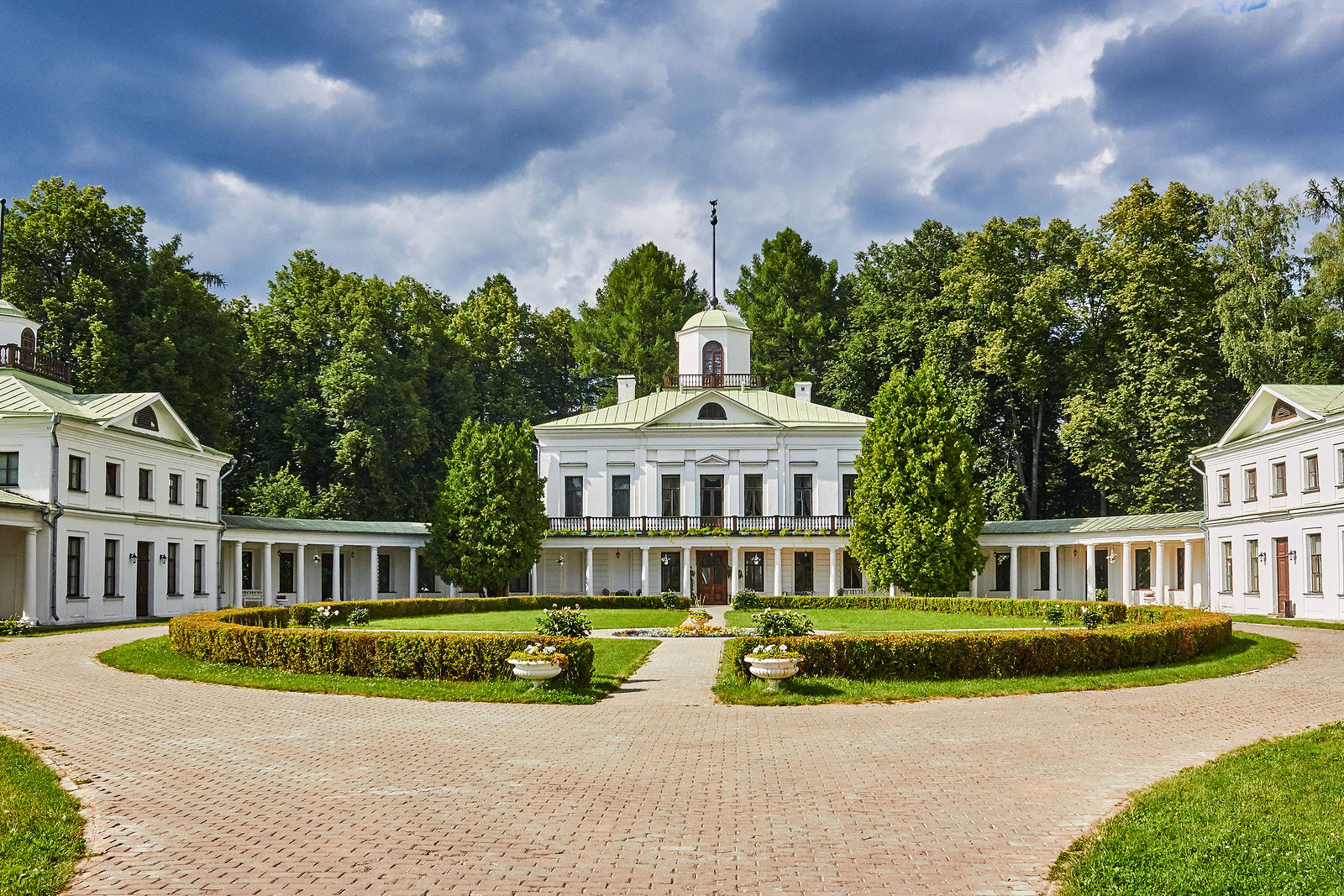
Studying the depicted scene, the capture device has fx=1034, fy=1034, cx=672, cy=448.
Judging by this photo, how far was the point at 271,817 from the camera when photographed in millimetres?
7996

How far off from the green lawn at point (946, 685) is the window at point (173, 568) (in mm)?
23990

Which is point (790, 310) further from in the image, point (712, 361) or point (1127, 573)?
point (1127, 573)

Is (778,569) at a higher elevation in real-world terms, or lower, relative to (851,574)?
higher

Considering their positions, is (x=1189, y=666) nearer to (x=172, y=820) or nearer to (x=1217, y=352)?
(x=172, y=820)

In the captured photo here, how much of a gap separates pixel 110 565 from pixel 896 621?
23.5m

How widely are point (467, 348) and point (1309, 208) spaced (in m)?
39.0

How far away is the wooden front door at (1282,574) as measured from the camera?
105 ft

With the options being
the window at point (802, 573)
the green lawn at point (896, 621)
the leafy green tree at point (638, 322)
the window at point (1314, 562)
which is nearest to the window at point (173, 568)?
the green lawn at point (896, 621)

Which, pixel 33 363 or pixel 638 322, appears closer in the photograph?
pixel 33 363

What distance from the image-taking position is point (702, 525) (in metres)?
43.7

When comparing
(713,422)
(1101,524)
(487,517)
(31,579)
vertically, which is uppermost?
(713,422)

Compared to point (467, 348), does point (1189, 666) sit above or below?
below

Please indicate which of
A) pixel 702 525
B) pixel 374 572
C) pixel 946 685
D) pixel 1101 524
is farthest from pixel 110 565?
pixel 1101 524

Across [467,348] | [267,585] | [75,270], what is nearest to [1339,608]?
[267,585]
